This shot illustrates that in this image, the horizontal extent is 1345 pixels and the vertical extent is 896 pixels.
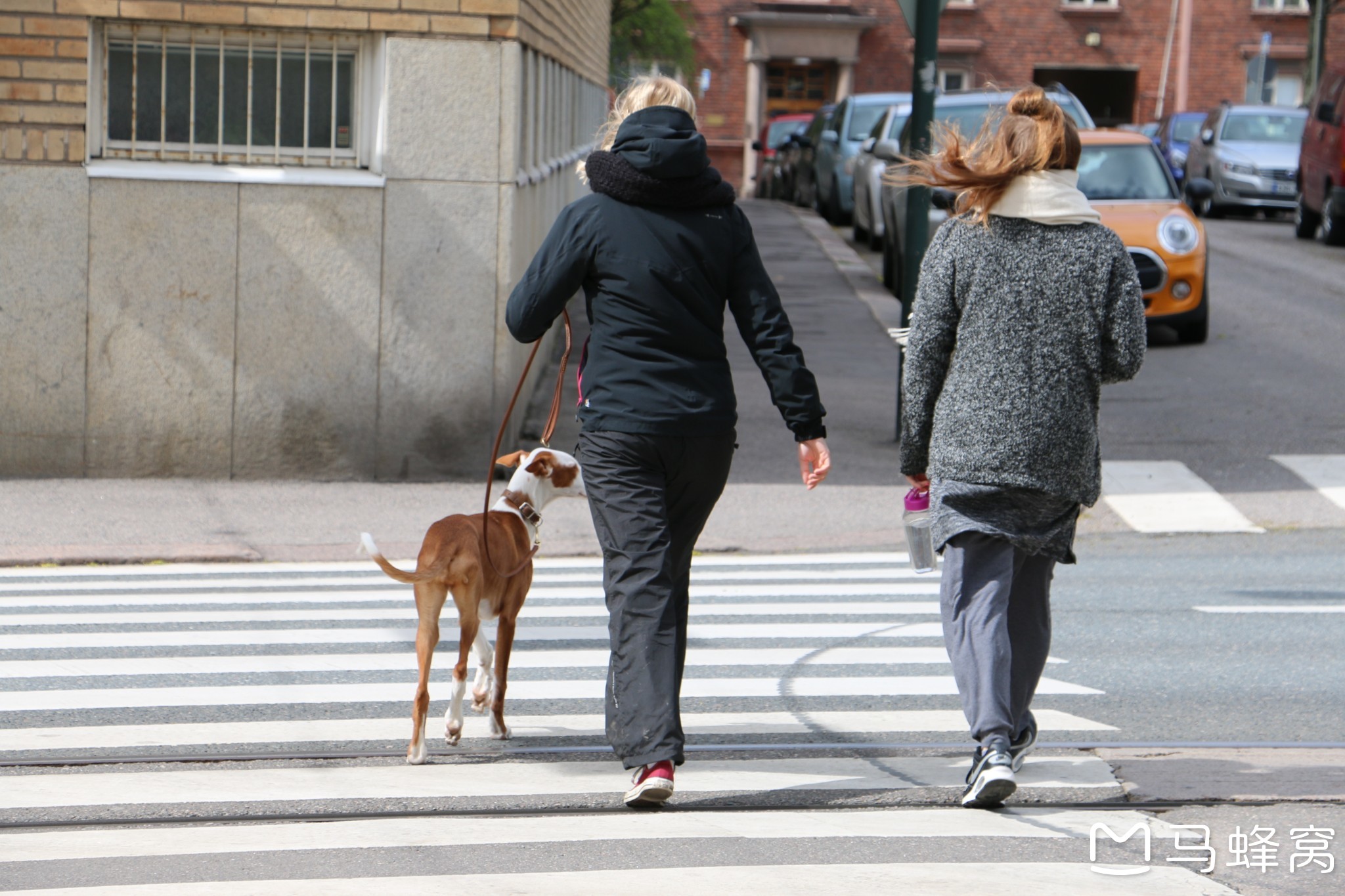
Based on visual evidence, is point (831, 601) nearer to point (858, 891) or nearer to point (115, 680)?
point (115, 680)

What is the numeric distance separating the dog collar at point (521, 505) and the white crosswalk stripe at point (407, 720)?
682 millimetres

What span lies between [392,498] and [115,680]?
4240 mm

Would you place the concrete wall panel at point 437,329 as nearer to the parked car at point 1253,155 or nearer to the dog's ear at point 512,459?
the dog's ear at point 512,459

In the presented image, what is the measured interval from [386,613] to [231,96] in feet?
14.3

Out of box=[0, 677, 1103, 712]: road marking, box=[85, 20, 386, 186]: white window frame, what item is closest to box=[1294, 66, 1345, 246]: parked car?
box=[85, 20, 386, 186]: white window frame

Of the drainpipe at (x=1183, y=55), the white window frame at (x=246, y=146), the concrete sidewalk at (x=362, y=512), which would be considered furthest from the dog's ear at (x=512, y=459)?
the drainpipe at (x=1183, y=55)

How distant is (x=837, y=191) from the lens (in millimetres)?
27953

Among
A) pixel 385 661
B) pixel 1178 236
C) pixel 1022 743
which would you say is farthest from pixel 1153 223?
pixel 1022 743

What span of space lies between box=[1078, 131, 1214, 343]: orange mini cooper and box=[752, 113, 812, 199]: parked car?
20206 mm

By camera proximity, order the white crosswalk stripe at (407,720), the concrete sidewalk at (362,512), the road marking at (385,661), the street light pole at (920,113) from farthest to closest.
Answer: the street light pole at (920,113) → the concrete sidewalk at (362,512) → the road marking at (385,661) → the white crosswalk stripe at (407,720)

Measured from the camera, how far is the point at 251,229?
10656 millimetres

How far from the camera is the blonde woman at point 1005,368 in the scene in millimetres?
4672

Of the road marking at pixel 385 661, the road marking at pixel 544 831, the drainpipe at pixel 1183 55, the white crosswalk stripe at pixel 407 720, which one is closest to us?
the road marking at pixel 544 831

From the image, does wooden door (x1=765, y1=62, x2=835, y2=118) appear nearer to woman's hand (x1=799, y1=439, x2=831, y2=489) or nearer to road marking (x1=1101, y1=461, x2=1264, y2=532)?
road marking (x1=1101, y1=461, x2=1264, y2=532)
